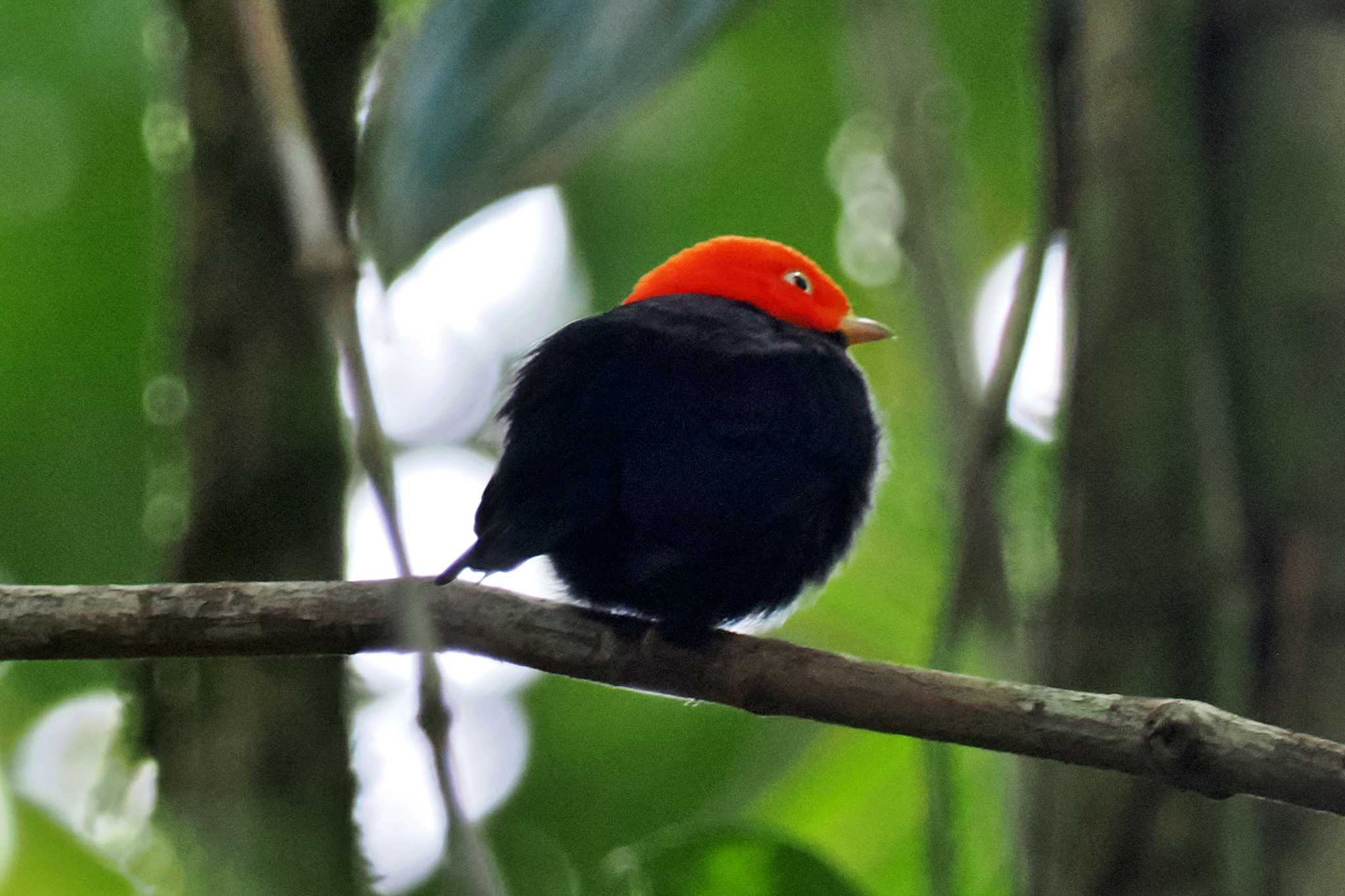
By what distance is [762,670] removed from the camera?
187 centimetres

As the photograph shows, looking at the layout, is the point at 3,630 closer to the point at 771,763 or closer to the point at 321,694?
the point at 321,694

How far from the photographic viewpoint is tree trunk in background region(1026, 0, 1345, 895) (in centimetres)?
207

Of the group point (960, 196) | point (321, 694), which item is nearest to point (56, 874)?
point (321, 694)

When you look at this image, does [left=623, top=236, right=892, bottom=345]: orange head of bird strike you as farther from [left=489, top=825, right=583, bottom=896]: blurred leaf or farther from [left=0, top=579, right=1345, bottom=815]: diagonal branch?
[left=0, top=579, right=1345, bottom=815]: diagonal branch

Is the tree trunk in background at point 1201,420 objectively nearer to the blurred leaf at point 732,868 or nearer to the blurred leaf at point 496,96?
the blurred leaf at point 732,868

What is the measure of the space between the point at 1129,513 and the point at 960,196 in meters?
0.65

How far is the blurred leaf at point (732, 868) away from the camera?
1.98 metres

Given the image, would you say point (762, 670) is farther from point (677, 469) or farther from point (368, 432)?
point (368, 432)

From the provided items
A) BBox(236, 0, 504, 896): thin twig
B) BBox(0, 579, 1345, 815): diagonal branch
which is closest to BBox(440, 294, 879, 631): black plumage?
BBox(0, 579, 1345, 815): diagonal branch

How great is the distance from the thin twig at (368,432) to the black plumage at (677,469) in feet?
3.32

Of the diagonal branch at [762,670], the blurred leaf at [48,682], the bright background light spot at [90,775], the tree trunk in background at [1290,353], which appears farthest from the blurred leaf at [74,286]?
the tree trunk in background at [1290,353]

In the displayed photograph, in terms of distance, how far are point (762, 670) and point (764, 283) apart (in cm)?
158

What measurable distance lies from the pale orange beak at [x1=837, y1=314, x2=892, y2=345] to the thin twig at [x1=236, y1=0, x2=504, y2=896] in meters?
2.51

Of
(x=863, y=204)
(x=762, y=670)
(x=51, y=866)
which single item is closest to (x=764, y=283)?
(x=863, y=204)
